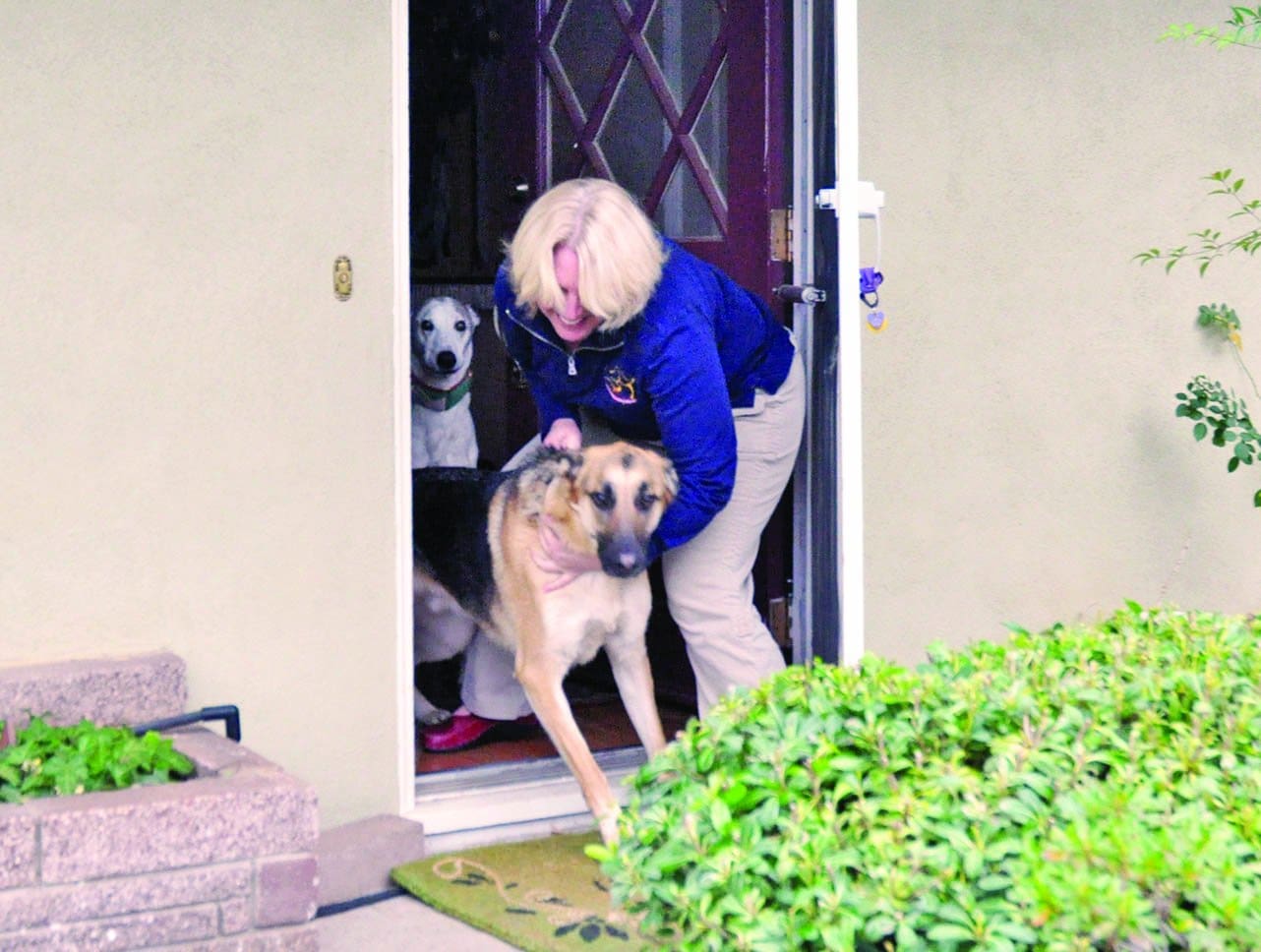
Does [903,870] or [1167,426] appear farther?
[1167,426]

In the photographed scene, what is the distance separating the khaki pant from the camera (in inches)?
162

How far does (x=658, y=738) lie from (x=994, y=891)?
2.24 metres

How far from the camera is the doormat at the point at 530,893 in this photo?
3.54 meters

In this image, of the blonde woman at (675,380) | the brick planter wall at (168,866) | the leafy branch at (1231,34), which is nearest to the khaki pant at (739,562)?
the blonde woman at (675,380)

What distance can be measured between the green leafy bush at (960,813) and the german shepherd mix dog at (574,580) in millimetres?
1266

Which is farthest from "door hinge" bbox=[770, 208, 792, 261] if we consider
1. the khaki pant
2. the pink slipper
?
the pink slipper

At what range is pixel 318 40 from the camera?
3854 millimetres

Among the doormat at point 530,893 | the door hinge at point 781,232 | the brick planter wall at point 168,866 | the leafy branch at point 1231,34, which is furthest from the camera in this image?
the leafy branch at point 1231,34

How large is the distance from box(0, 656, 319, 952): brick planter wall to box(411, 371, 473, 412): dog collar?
2.20 meters

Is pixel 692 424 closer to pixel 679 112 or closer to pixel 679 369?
pixel 679 369

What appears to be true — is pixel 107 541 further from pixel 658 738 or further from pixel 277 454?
pixel 658 738

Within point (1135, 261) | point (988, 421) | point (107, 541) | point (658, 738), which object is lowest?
point (658, 738)

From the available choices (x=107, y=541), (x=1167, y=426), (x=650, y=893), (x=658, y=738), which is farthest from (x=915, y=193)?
(x=650, y=893)

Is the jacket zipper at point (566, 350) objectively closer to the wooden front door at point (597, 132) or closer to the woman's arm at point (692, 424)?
the woman's arm at point (692, 424)
